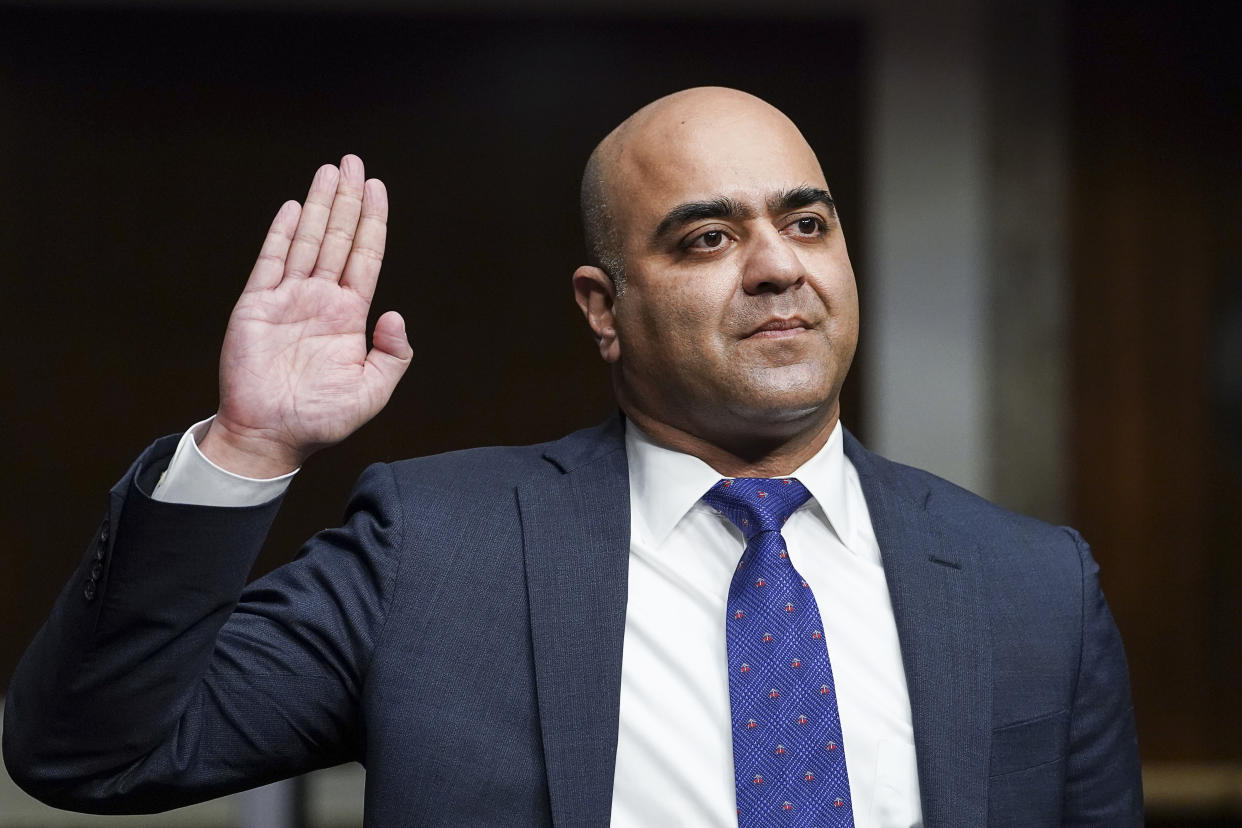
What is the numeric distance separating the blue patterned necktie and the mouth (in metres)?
0.18

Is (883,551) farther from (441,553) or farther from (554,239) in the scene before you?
(554,239)

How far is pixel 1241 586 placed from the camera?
3902 millimetres

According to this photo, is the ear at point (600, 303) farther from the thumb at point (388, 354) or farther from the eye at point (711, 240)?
the thumb at point (388, 354)

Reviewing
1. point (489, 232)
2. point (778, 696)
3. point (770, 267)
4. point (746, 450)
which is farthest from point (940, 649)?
point (489, 232)

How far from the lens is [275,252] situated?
4.55 feet


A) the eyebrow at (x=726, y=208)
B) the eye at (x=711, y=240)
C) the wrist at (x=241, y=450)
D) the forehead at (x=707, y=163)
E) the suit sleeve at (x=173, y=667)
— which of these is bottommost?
the suit sleeve at (x=173, y=667)

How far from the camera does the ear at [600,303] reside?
1743mm

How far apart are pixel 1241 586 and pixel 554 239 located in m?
2.08

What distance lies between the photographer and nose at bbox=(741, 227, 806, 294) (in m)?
1.57

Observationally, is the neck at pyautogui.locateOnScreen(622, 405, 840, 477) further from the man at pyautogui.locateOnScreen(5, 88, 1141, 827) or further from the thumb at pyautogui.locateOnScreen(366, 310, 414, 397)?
the thumb at pyautogui.locateOnScreen(366, 310, 414, 397)

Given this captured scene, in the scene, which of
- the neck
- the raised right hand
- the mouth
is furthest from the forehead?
the raised right hand

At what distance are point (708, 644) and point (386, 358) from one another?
0.45 m

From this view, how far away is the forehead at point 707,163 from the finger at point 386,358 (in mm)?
373

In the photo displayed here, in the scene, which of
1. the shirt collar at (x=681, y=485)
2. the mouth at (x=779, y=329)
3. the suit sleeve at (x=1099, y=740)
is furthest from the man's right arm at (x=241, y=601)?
the suit sleeve at (x=1099, y=740)
